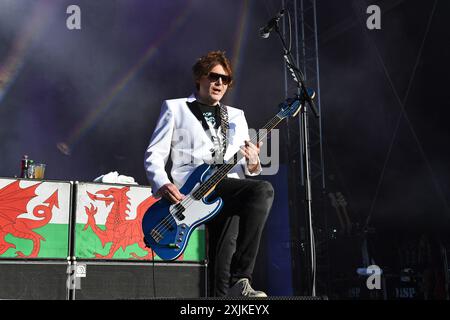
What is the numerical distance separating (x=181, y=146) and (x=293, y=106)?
0.77m

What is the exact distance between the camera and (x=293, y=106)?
3.30 meters

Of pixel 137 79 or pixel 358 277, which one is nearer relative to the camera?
pixel 358 277

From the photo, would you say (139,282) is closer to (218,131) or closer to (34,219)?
(34,219)

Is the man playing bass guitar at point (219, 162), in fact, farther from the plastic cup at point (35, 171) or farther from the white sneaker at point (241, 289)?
the plastic cup at point (35, 171)

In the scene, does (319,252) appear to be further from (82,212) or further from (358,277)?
(82,212)

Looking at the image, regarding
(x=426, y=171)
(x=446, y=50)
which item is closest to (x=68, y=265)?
(x=426, y=171)

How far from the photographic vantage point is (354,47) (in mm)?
8508

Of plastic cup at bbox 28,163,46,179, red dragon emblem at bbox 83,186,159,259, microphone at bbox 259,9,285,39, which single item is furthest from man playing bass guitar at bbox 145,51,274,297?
plastic cup at bbox 28,163,46,179

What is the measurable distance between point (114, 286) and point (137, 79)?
500 cm

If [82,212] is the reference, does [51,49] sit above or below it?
above

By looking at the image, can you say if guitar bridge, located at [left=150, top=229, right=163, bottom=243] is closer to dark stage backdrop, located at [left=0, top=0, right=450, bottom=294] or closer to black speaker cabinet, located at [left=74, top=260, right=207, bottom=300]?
black speaker cabinet, located at [left=74, top=260, right=207, bottom=300]

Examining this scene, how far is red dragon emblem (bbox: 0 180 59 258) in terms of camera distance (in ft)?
14.4

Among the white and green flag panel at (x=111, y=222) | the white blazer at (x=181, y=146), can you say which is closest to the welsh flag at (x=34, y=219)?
the white and green flag panel at (x=111, y=222)

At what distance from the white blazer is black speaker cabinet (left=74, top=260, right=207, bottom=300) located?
5.53ft
